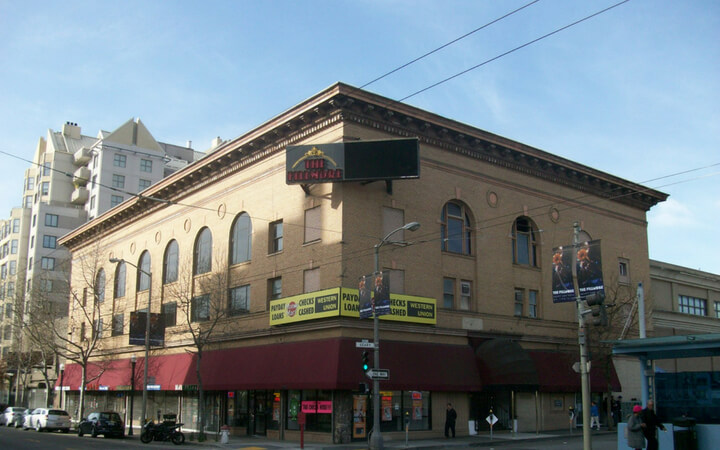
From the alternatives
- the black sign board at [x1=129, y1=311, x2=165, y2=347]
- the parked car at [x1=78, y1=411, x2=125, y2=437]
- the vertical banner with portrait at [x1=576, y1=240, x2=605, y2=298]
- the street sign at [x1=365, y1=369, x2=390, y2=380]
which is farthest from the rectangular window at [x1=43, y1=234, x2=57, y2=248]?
the vertical banner with portrait at [x1=576, y1=240, x2=605, y2=298]

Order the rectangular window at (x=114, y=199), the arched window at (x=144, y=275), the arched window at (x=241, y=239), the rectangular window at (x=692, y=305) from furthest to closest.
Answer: the rectangular window at (x=114, y=199), the rectangular window at (x=692, y=305), the arched window at (x=144, y=275), the arched window at (x=241, y=239)

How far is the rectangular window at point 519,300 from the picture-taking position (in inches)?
1597

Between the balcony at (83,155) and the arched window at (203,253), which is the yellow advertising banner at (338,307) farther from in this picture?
the balcony at (83,155)

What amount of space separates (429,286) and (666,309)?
25.1 metres

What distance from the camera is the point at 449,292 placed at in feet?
123

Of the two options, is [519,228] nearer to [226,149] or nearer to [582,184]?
[582,184]

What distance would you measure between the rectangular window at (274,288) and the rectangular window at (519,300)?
13560 millimetres

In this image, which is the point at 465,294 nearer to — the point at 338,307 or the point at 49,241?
the point at 338,307

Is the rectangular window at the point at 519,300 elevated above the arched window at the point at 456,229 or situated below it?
below

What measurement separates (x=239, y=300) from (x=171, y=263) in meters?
10.3

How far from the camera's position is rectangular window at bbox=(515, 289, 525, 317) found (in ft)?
133

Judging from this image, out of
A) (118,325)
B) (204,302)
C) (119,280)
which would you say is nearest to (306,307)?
(204,302)

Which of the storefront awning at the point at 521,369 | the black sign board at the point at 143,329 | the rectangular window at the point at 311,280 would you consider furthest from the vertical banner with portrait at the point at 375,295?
the black sign board at the point at 143,329

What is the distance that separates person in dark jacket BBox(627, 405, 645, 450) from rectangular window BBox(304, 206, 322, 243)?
18.8 metres
